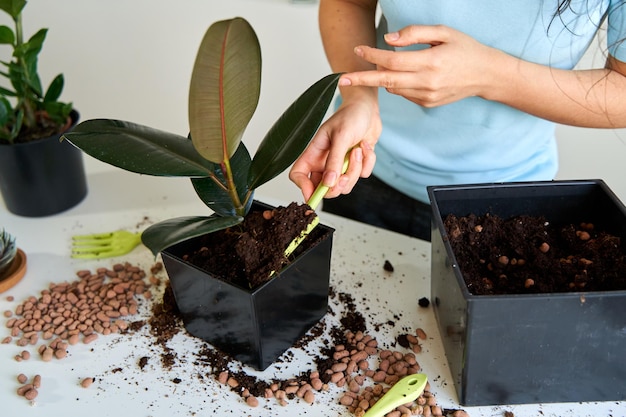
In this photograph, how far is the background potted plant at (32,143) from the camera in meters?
1.24

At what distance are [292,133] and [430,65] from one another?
24 cm

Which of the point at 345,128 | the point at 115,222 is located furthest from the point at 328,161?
the point at 115,222

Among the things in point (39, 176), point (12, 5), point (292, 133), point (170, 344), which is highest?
point (12, 5)

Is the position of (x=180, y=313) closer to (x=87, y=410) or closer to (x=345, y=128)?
(x=87, y=410)

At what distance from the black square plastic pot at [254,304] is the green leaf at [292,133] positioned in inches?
4.9

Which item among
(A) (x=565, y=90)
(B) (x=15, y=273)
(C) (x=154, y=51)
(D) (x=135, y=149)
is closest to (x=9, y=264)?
(B) (x=15, y=273)

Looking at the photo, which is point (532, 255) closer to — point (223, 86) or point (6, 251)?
point (223, 86)

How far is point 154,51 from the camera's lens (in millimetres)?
2672

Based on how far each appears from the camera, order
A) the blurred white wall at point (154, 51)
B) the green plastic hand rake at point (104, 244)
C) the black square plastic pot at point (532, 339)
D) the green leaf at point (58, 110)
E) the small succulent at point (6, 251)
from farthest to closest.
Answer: the blurred white wall at point (154, 51) → the green leaf at point (58, 110) → the green plastic hand rake at point (104, 244) → the small succulent at point (6, 251) → the black square plastic pot at point (532, 339)

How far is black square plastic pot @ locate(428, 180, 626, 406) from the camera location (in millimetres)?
781

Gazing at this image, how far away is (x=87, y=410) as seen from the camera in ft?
2.89

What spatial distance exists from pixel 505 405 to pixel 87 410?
57 centimetres

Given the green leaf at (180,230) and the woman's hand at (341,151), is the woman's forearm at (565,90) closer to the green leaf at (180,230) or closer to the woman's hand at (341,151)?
the woman's hand at (341,151)

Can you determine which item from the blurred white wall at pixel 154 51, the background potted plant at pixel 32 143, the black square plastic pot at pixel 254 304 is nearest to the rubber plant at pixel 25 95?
the background potted plant at pixel 32 143
